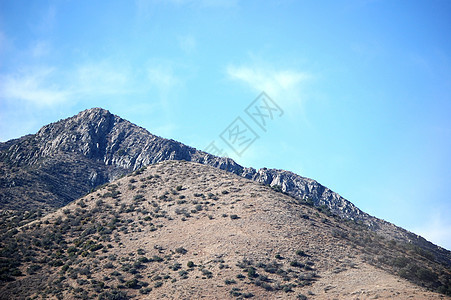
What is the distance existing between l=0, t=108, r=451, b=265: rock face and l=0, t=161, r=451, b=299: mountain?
25.1 m

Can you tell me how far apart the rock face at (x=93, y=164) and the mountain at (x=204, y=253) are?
82.2 feet

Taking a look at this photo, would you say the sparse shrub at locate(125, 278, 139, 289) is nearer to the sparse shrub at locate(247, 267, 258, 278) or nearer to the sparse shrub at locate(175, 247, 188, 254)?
the sparse shrub at locate(175, 247, 188, 254)

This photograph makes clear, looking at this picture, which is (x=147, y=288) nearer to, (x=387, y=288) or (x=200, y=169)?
(x=387, y=288)

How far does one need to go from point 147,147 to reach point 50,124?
3825 cm

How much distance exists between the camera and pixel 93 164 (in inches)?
4717

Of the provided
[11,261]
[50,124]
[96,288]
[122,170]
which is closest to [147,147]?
[122,170]

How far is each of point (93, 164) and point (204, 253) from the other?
80.9 m

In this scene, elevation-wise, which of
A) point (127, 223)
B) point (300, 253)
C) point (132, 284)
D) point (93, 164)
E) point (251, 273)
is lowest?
point (132, 284)

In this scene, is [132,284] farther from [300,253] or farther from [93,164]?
[93,164]

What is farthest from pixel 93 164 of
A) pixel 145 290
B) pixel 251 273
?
pixel 251 273

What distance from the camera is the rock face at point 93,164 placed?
3637 inches

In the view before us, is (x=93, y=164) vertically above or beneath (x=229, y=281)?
above

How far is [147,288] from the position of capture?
45.1m

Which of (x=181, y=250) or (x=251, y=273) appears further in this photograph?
(x=181, y=250)
